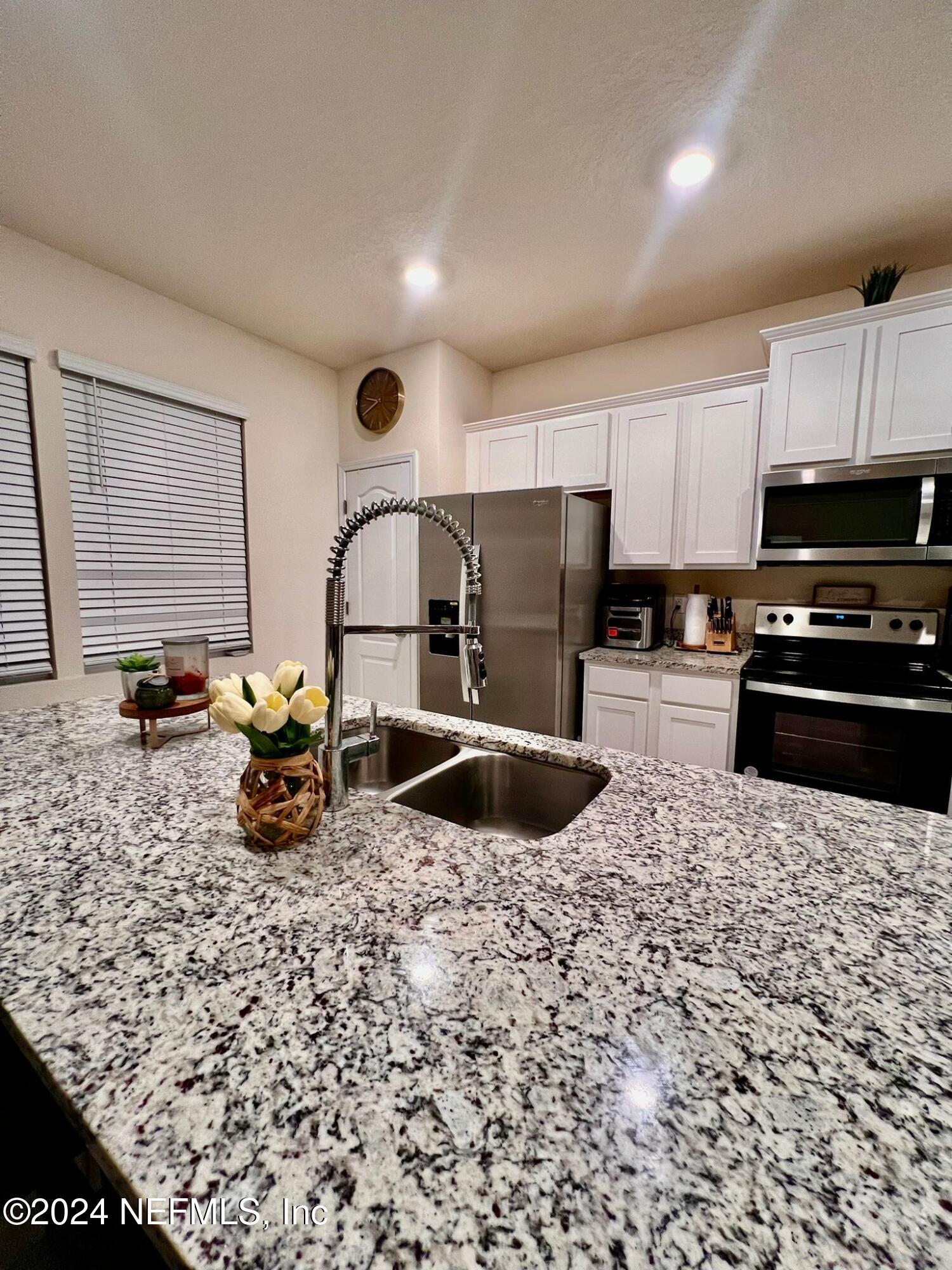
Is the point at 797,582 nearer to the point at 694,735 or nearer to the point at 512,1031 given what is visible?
the point at 694,735

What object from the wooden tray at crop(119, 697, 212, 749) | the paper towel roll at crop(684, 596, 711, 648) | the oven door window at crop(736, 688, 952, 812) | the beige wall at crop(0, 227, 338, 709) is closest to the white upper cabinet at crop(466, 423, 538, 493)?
the beige wall at crop(0, 227, 338, 709)

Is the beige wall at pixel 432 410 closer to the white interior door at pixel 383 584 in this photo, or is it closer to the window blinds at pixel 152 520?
the white interior door at pixel 383 584

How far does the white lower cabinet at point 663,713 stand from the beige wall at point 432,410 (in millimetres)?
1499

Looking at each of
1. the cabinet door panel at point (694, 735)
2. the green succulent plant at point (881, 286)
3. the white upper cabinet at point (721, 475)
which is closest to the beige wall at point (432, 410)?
the white upper cabinet at point (721, 475)

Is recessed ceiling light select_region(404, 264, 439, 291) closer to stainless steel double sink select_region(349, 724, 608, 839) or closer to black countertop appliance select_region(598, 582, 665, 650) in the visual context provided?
black countertop appliance select_region(598, 582, 665, 650)

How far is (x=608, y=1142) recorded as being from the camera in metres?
0.39

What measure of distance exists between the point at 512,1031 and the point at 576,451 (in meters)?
2.82

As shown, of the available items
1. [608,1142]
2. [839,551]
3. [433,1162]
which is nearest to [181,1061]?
[433,1162]

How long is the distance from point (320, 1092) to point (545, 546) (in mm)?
2269

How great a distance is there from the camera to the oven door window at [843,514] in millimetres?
2039

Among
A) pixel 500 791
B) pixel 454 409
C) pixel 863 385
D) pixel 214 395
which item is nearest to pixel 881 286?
pixel 863 385

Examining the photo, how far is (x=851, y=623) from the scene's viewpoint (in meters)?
2.23

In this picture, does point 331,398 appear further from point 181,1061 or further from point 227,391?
point 181,1061

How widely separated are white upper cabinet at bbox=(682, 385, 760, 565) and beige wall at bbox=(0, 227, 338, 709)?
7.50ft
